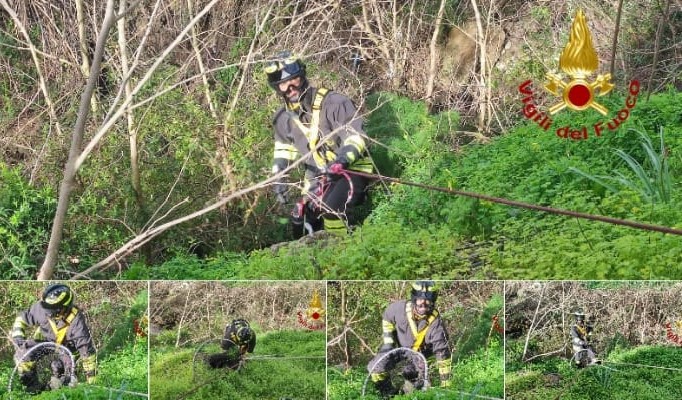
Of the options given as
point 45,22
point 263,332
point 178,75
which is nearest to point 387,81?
point 178,75

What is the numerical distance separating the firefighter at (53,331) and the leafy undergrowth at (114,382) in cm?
5

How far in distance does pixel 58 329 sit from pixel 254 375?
109cm

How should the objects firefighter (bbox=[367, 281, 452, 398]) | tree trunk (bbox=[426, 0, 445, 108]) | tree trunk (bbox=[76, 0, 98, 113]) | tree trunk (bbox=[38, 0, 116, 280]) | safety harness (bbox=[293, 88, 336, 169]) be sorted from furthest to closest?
tree trunk (bbox=[426, 0, 445, 108]), tree trunk (bbox=[76, 0, 98, 113]), safety harness (bbox=[293, 88, 336, 169]), tree trunk (bbox=[38, 0, 116, 280]), firefighter (bbox=[367, 281, 452, 398])

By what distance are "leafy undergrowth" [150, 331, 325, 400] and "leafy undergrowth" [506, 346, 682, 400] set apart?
105 centimetres

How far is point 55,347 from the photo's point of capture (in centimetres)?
666

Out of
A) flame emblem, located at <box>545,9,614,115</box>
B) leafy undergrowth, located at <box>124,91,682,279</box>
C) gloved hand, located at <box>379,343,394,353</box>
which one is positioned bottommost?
gloved hand, located at <box>379,343,394,353</box>

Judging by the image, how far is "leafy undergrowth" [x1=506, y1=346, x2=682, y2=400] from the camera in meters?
6.10

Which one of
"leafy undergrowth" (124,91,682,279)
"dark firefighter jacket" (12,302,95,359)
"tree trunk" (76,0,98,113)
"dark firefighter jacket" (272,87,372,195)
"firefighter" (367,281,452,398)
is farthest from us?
"tree trunk" (76,0,98,113)

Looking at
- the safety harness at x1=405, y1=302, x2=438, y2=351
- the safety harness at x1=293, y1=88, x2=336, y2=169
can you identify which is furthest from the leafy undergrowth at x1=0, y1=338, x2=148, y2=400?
the safety harness at x1=293, y1=88, x2=336, y2=169

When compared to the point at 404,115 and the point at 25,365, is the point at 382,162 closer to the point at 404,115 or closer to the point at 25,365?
the point at 404,115

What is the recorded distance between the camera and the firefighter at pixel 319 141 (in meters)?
9.06

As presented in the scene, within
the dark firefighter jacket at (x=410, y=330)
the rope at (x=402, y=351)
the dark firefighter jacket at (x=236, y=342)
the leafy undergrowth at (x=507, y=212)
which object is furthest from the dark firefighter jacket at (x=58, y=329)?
the leafy undergrowth at (x=507, y=212)

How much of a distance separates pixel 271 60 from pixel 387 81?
98.0 inches

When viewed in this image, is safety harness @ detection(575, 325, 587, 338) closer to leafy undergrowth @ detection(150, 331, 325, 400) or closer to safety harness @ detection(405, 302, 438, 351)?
safety harness @ detection(405, 302, 438, 351)
